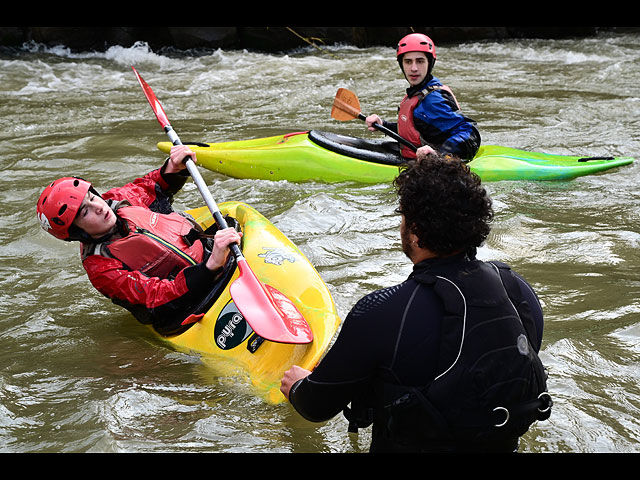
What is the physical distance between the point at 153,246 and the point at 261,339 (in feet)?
2.23

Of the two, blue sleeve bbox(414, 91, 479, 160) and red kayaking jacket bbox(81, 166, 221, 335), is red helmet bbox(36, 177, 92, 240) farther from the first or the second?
blue sleeve bbox(414, 91, 479, 160)

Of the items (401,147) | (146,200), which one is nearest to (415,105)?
(401,147)

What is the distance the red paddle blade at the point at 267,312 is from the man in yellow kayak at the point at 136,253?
0.21 m

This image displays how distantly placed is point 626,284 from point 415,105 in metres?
1.92

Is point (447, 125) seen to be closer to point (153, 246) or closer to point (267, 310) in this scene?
point (153, 246)

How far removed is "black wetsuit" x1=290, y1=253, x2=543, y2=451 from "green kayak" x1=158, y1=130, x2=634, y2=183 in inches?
142

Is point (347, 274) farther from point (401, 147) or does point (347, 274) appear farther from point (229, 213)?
point (401, 147)

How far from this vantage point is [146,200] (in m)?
3.58

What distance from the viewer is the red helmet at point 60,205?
9.62 ft

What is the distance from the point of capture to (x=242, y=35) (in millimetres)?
11945

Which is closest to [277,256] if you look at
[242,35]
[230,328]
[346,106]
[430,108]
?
[230,328]

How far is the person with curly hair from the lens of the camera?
1.68 m

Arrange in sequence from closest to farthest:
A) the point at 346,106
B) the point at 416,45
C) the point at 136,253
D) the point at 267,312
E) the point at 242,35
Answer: the point at 267,312 < the point at 136,253 < the point at 416,45 < the point at 346,106 < the point at 242,35

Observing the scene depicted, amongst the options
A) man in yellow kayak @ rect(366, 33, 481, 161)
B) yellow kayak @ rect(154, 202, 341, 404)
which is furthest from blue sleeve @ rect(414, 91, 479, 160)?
yellow kayak @ rect(154, 202, 341, 404)
